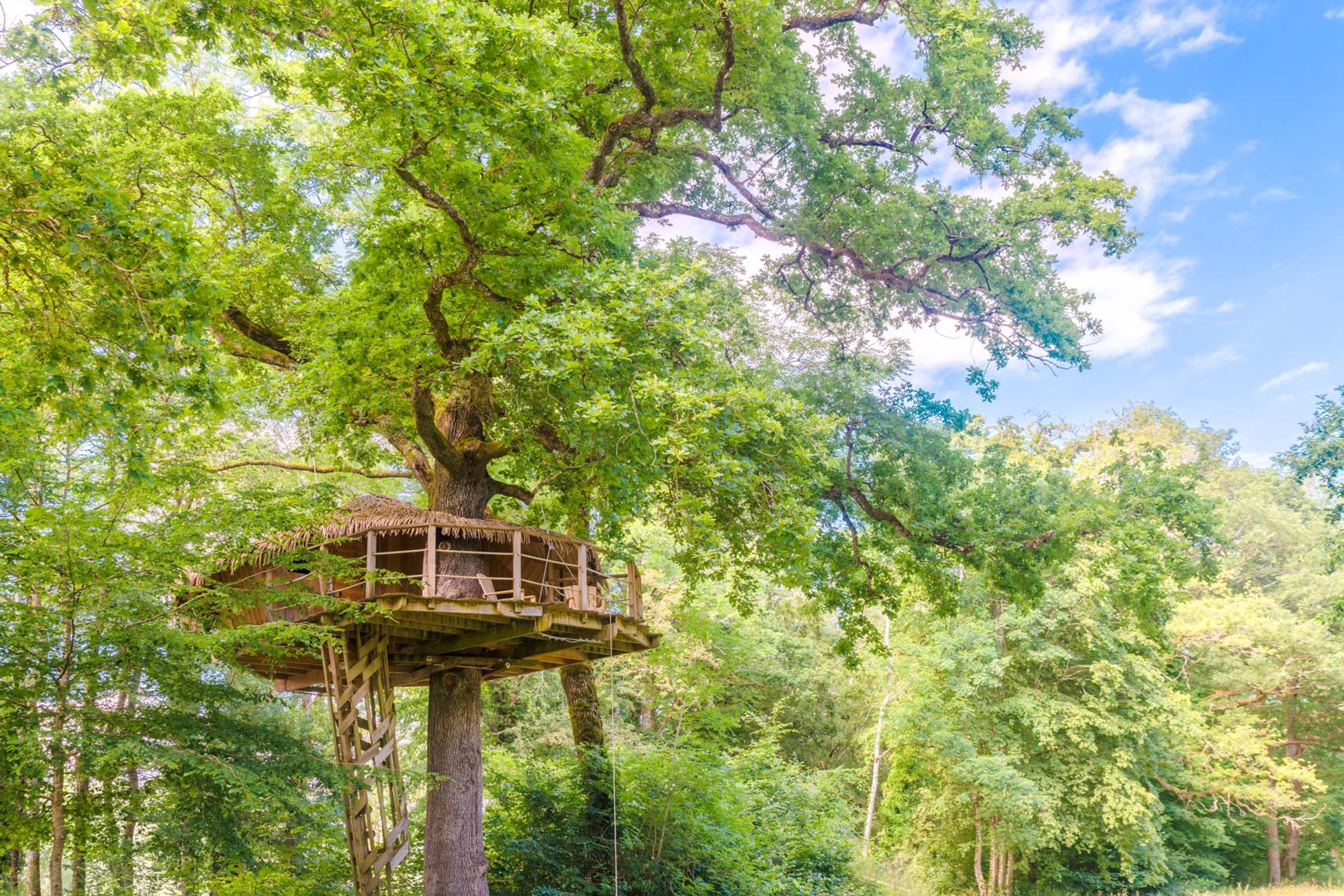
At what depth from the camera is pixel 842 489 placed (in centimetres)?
957

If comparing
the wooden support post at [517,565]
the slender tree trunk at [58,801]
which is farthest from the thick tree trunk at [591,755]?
the slender tree trunk at [58,801]

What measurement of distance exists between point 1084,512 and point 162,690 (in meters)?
8.73

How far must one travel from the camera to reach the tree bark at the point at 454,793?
26.9 ft

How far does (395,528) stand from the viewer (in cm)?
777

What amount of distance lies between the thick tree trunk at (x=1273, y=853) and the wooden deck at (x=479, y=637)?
60.6ft

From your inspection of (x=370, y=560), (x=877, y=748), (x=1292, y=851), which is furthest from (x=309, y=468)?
(x=1292, y=851)

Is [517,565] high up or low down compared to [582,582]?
up

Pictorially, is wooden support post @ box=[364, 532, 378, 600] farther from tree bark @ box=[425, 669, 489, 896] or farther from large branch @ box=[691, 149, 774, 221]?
large branch @ box=[691, 149, 774, 221]

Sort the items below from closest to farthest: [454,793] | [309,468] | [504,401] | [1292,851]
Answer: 1. [504,401]
2. [454,793]
3. [309,468]
4. [1292,851]

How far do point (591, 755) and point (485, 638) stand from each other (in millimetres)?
3173

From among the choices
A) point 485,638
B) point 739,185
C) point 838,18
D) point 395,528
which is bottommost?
point 485,638

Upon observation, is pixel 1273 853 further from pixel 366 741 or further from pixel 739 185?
pixel 366 741

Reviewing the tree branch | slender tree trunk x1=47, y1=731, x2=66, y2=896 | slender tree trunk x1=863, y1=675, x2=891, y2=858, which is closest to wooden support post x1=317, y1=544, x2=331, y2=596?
the tree branch

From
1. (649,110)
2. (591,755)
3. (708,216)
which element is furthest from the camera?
(708,216)
